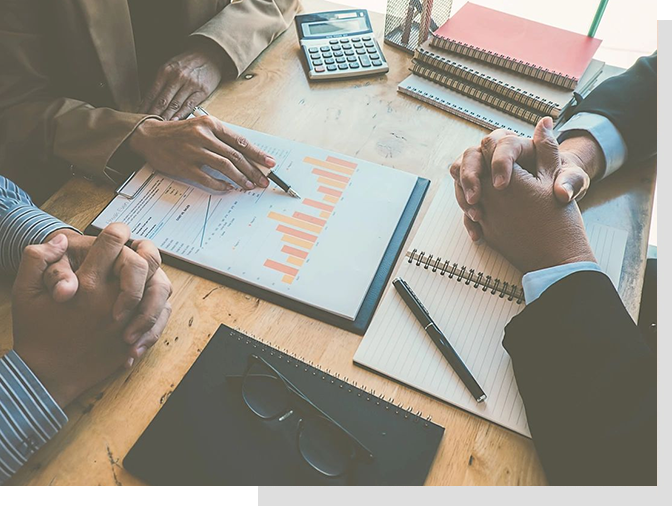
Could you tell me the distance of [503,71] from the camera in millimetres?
1196

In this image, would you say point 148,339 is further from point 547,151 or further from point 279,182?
point 547,151

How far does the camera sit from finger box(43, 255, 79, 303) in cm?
72

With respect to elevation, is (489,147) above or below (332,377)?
above

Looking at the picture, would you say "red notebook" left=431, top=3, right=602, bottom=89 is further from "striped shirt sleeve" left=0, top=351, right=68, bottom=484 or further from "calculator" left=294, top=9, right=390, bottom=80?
"striped shirt sleeve" left=0, top=351, right=68, bottom=484

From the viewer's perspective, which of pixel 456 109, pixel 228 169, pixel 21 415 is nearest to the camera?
pixel 21 415

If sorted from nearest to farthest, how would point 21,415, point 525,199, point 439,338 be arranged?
1. point 21,415
2. point 439,338
3. point 525,199

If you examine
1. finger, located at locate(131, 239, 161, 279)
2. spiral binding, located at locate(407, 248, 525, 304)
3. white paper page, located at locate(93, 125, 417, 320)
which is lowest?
spiral binding, located at locate(407, 248, 525, 304)

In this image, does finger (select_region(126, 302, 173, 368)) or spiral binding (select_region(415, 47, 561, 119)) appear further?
spiral binding (select_region(415, 47, 561, 119))

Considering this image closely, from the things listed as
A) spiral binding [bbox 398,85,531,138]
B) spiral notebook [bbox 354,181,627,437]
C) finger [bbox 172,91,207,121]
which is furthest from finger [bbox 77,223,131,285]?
spiral binding [bbox 398,85,531,138]

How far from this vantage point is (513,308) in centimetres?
85

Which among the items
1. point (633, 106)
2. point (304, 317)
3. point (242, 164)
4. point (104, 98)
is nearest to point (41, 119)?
point (104, 98)

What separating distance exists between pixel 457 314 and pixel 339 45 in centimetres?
78

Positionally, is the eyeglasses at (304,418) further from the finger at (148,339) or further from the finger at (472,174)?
the finger at (472,174)

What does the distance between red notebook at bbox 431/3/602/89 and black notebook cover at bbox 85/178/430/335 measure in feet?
1.55
